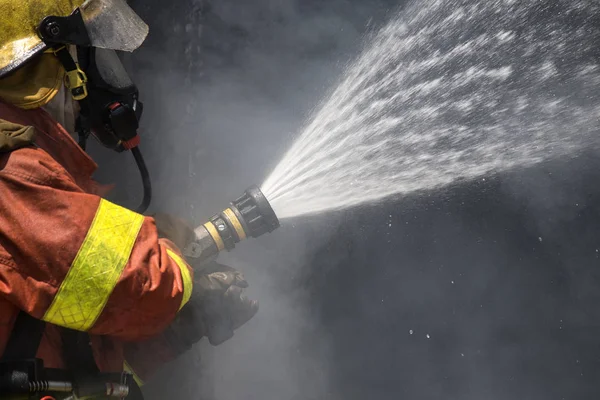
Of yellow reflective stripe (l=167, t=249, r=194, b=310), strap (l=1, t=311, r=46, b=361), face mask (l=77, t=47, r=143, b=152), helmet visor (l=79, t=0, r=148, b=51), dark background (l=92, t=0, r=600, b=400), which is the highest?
helmet visor (l=79, t=0, r=148, b=51)

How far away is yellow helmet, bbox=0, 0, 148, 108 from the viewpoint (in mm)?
1916

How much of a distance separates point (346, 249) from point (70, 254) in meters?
2.43

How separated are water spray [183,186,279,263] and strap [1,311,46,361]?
2.67ft

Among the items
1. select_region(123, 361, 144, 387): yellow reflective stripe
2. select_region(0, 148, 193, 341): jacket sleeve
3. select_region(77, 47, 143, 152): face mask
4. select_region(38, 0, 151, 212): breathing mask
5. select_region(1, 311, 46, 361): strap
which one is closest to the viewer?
select_region(0, 148, 193, 341): jacket sleeve

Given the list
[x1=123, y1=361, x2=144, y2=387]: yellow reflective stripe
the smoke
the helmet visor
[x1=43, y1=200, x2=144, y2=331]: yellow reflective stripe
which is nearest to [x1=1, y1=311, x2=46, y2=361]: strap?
[x1=43, y1=200, x2=144, y2=331]: yellow reflective stripe

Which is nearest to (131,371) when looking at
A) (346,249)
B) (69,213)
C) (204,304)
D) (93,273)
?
(204,304)

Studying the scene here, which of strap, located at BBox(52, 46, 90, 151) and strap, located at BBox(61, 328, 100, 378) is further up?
strap, located at BBox(52, 46, 90, 151)

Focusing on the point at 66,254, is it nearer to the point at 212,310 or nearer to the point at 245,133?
the point at 212,310

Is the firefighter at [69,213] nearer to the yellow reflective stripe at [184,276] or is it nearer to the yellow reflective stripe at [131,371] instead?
the yellow reflective stripe at [184,276]

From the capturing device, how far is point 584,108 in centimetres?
357

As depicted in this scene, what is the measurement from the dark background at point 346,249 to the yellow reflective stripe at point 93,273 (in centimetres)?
192

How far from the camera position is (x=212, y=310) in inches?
102

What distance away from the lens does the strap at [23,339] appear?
186 centimetres

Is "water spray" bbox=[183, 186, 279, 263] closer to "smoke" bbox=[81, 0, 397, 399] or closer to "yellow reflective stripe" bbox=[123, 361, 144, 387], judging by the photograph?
"yellow reflective stripe" bbox=[123, 361, 144, 387]
